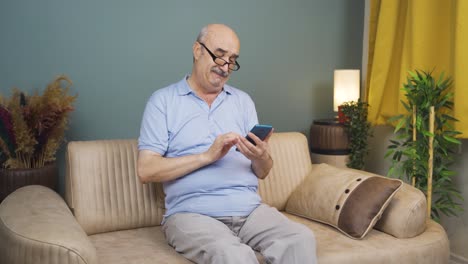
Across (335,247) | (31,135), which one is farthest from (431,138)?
(31,135)

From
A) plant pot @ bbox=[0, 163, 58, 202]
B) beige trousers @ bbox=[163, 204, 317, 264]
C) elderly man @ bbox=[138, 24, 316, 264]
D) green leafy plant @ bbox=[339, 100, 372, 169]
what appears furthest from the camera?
green leafy plant @ bbox=[339, 100, 372, 169]

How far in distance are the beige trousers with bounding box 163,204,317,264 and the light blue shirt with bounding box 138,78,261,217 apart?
0.06m

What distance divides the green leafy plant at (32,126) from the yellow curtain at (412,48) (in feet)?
5.90

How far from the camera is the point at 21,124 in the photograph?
7.14ft

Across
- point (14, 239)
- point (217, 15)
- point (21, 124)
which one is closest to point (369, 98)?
point (217, 15)

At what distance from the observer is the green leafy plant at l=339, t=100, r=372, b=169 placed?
2838mm

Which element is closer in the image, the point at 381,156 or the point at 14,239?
the point at 14,239

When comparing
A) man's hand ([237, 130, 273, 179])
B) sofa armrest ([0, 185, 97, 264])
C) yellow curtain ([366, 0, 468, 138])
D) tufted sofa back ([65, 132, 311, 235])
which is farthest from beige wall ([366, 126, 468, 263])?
sofa armrest ([0, 185, 97, 264])

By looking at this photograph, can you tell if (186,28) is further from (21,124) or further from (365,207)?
(365,207)

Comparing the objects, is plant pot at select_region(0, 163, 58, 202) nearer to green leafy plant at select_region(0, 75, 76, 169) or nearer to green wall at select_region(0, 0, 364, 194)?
green leafy plant at select_region(0, 75, 76, 169)

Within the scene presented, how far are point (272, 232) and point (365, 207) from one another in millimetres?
490

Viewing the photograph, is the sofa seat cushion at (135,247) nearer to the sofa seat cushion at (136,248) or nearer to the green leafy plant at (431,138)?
the sofa seat cushion at (136,248)

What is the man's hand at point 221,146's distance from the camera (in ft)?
5.51

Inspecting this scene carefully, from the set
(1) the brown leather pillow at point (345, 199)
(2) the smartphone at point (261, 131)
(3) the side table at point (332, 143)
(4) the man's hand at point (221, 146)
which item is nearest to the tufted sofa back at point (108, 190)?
(4) the man's hand at point (221, 146)
